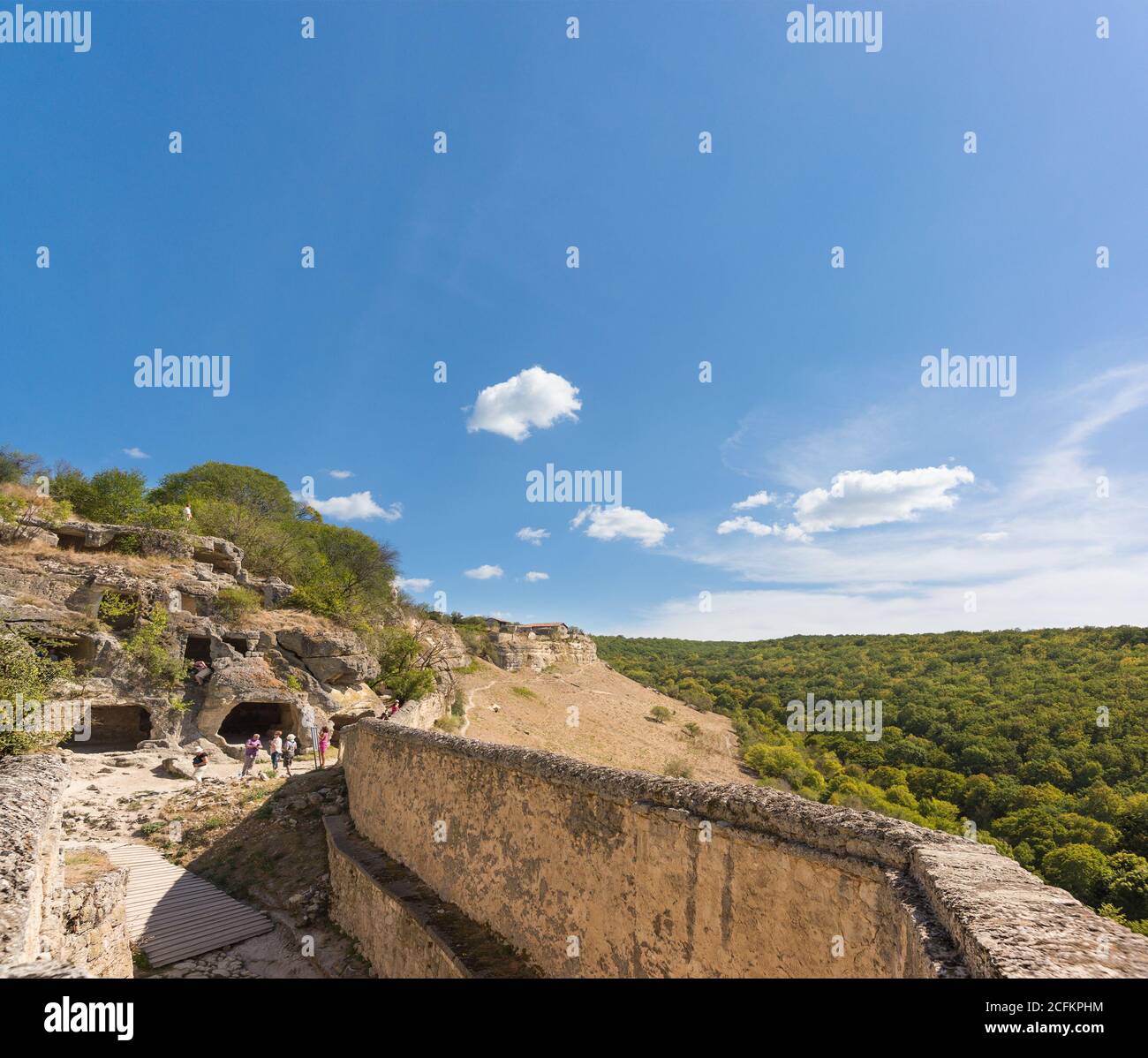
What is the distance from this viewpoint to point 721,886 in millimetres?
3916

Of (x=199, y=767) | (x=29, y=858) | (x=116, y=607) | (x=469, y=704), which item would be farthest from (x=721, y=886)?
(x=469, y=704)

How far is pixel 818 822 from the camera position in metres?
3.42

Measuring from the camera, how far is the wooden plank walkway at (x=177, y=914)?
7965 mm

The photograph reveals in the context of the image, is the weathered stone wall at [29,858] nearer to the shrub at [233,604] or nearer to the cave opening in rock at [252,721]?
the shrub at [233,604]

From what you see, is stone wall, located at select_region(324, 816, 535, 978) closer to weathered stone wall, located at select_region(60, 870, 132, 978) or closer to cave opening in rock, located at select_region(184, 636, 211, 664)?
A: weathered stone wall, located at select_region(60, 870, 132, 978)

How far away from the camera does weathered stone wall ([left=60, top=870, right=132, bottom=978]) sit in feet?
16.2

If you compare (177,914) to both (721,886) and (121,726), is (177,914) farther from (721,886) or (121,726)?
(121,726)

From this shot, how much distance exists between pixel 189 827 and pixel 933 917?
1347 centimetres

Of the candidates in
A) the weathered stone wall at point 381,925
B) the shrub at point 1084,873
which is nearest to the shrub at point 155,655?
the weathered stone wall at point 381,925

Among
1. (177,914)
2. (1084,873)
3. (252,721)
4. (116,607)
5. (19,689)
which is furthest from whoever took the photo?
(252,721)

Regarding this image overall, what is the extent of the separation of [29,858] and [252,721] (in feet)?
65.5

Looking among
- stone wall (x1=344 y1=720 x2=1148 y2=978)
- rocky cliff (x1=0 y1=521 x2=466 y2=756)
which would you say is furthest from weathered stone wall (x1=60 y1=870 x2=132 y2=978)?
rocky cliff (x1=0 y1=521 x2=466 y2=756)

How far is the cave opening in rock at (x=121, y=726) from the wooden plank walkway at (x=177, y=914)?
31.9ft
